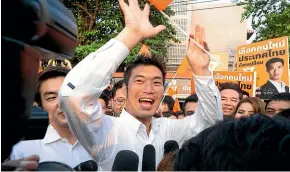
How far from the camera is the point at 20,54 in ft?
2.81

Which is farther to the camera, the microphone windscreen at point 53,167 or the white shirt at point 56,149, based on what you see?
the white shirt at point 56,149

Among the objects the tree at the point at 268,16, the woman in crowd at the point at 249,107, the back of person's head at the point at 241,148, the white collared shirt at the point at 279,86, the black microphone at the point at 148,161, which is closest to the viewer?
the back of person's head at the point at 241,148

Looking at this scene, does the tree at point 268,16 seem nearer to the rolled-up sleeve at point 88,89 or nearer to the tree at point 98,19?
the tree at point 98,19

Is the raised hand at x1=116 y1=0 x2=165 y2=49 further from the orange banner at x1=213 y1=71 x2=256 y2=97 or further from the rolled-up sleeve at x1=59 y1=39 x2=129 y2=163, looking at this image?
the orange banner at x1=213 y1=71 x2=256 y2=97

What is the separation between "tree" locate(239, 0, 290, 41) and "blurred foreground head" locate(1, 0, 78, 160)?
1383cm

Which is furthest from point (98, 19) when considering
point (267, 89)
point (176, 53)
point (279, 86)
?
point (176, 53)

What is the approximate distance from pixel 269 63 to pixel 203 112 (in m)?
4.54

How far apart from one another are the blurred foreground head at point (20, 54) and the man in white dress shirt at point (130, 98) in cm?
102

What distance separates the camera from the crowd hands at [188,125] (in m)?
0.79

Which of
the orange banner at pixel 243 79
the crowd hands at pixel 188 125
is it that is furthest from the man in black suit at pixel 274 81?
the crowd hands at pixel 188 125

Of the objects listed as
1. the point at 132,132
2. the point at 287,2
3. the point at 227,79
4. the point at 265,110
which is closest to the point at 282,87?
the point at 227,79

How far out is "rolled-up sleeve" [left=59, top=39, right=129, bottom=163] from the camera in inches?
75.7

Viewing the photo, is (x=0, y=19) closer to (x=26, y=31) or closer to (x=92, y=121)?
(x=26, y=31)

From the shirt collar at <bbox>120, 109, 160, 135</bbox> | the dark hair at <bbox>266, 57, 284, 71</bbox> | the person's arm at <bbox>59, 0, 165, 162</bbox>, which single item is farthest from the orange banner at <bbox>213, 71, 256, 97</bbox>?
the person's arm at <bbox>59, 0, 165, 162</bbox>
